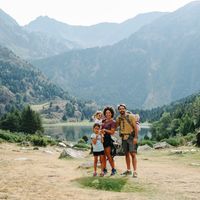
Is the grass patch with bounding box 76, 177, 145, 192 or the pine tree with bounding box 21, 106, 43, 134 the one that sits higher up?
the pine tree with bounding box 21, 106, 43, 134

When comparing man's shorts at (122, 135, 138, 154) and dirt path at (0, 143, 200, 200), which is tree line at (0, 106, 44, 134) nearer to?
dirt path at (0, 143, 200, 200)

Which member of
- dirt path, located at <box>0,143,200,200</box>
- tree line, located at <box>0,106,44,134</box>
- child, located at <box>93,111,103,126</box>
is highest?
tree line, located at <box>0,106,44,134</box>

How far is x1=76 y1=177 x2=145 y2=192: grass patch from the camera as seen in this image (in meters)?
17.9

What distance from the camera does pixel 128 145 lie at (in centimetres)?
2145

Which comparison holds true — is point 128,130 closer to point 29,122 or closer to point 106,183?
point 106,183

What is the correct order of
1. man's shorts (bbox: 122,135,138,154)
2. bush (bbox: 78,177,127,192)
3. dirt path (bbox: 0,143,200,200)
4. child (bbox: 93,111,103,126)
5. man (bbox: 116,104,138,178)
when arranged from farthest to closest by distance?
child (bbox: 93,111,103,126), man's shorts (bbox: 122,135,138,154), man (bbox: 116,104,138,178), bush (bbox: 78,177,127,192), dirt path (bbox: 0,143,200,200)

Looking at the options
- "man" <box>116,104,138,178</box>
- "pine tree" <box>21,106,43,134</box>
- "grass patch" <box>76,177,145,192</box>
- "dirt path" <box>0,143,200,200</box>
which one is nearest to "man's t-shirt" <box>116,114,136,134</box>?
"man" <box>116,104,138,178</box>

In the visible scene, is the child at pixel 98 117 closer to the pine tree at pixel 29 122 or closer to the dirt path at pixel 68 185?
A: the dirt path at pixel 68 185

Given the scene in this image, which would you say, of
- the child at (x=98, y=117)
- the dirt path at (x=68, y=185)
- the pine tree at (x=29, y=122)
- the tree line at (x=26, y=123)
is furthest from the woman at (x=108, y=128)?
the pine tree at (x=29, y=122)

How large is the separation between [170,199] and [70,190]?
164 inches

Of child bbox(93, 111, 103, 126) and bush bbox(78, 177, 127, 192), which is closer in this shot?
bush bbox(78, 177, 127, 192)

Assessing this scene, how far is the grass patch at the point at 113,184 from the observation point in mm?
17861

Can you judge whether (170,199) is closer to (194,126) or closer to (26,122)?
(194,126)

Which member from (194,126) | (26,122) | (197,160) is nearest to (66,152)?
(197,160)
